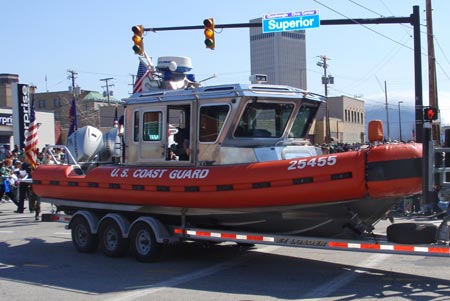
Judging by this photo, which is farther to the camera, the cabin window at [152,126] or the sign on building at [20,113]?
the sign on building at [20,113]

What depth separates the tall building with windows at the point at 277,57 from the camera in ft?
207

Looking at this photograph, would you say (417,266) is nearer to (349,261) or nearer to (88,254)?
(349,261)

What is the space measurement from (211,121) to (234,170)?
1.18 m

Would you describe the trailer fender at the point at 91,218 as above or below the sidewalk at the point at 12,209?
above

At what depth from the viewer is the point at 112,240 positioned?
10516mm

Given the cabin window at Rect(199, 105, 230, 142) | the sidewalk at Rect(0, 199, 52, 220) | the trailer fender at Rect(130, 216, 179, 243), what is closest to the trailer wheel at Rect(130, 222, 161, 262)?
the trailer fender at Rect(130, 216, 179, 243)

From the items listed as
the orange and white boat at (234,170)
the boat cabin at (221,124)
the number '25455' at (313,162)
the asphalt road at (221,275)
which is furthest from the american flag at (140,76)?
the number '25455' at (313,162)

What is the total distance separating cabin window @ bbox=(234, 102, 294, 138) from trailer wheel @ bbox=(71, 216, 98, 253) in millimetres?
3560

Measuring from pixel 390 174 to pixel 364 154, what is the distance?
434 mm

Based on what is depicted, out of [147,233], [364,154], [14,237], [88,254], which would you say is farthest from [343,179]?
[14,237]

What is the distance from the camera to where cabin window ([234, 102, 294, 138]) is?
374 inches

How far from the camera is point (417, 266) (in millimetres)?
9172

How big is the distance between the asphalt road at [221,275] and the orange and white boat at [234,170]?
72cm

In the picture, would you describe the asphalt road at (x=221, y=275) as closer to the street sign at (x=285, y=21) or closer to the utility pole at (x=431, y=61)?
the street sign at (x=285, y=21)
